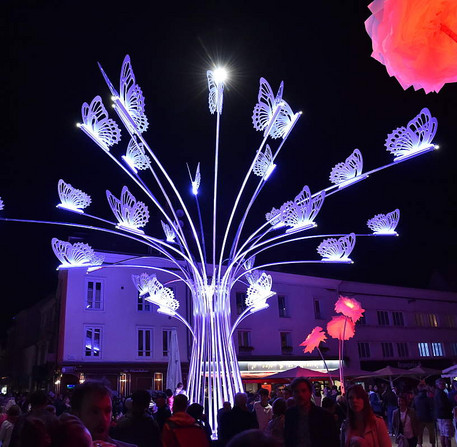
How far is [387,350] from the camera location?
41.5m

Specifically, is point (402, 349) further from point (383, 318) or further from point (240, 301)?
point (240, 301)

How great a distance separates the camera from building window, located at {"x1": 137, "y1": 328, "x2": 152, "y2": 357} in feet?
103

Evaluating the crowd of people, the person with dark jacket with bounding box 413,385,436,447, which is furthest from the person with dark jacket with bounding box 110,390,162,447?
the person with dark jacket with bounding box 413,385,436,447

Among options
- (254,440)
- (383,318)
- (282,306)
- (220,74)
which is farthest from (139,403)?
(383,318)

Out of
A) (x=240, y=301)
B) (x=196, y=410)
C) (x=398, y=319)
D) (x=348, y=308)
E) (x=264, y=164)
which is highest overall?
(x=240, y=301)

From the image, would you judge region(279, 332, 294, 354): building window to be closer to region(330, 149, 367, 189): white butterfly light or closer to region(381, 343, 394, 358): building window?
region(381, 343, 394, 358): building window

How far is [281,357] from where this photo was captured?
3588cm

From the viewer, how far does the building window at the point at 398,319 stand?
141ft

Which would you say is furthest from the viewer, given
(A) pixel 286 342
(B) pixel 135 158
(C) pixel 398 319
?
(C) pixel 398 319

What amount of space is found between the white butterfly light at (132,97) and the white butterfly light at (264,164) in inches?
126

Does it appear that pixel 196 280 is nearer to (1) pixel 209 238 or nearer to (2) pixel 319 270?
(1) pixel 209 238

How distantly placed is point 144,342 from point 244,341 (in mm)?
7202

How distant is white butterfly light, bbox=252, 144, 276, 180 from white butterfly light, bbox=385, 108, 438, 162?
3235mm

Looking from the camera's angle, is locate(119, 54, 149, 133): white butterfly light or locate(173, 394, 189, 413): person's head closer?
locate(173, 394, 189, 413): person's head
